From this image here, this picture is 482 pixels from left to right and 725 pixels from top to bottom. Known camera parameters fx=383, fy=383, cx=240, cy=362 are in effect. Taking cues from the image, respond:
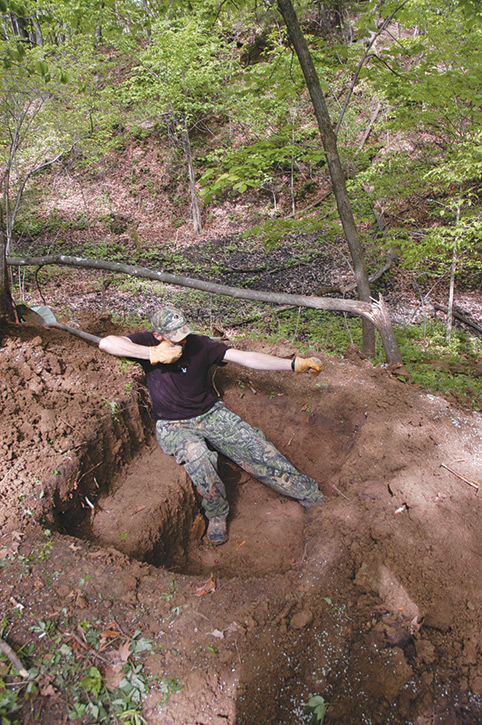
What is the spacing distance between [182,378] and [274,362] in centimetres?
86

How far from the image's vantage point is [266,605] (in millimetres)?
2270

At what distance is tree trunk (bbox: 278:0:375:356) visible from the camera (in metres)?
4.40

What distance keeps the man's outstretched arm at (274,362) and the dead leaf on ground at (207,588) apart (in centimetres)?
171

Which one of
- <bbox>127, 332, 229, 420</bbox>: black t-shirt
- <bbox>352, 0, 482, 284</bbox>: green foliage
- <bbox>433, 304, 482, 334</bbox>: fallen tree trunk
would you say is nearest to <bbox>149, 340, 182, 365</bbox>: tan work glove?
<bbox>127, 332, 229, 420</bbox>: black t-shirt

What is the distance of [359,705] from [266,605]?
2.07 feet

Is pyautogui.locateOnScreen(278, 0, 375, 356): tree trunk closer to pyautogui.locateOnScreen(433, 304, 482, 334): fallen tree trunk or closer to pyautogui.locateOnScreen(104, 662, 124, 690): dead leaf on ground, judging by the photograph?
pyautogui.locateOnScreen(433, 304, 482, 334): fallen tree trunk

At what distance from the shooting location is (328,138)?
15.4ft

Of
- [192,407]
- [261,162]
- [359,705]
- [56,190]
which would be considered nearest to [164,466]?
[192,407]

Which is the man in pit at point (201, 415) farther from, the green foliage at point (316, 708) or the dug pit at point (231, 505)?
the green foliage at point (316, 708)

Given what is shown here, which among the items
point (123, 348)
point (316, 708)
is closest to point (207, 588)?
point (316, 708)

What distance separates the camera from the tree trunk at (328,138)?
4398mm

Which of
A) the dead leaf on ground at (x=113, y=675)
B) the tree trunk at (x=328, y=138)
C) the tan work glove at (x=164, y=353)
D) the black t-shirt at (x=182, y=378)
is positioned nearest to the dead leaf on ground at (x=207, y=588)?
the dead leaf on ground at (x=113, y=675)

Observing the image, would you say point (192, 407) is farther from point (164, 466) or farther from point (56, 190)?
point (56, 190)

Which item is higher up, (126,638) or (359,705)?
(126,638)
